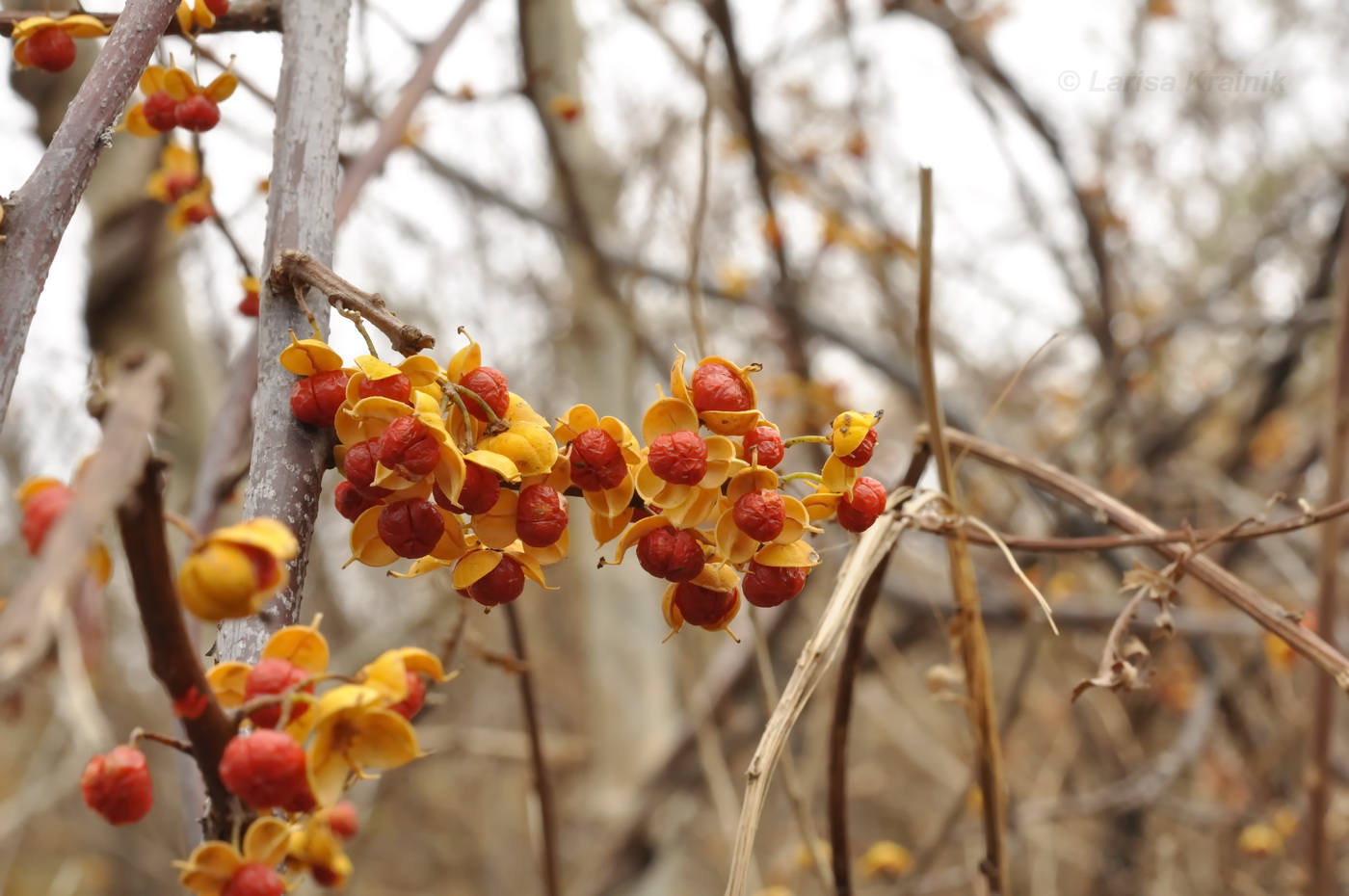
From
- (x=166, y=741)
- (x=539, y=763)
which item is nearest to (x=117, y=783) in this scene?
(x=166, y=741)

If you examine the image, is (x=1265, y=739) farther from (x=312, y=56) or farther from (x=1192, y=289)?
(x=312, y=56)

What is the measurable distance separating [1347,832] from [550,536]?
113 inches

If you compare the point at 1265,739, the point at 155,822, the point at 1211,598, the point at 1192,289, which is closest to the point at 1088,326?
the point at 1211,598

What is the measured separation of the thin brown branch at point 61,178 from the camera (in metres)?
0.59

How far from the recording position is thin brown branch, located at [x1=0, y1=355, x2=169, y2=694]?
322 mm

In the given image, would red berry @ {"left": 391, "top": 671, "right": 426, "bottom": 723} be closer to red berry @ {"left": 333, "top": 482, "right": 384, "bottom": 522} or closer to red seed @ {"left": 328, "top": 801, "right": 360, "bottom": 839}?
red berry @ {"left": 333, "top": 482, "right": 384, "bottom": 522}

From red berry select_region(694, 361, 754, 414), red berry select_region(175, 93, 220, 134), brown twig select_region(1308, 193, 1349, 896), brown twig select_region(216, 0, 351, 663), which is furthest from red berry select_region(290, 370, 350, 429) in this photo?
brown twig select_region(1308, 193, 1349, 896)

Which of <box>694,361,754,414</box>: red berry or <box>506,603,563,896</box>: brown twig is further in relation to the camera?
<box>506,603,563,896</box>: brown twig

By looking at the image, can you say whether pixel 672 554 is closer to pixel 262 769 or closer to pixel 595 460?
pixel 595 460

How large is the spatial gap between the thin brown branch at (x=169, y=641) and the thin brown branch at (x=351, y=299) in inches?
9.3

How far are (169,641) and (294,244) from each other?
361 mm

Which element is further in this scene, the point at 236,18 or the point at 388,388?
the point at 236,18

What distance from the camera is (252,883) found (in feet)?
1.71

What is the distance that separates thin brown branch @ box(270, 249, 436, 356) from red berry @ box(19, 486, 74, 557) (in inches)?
8.9
